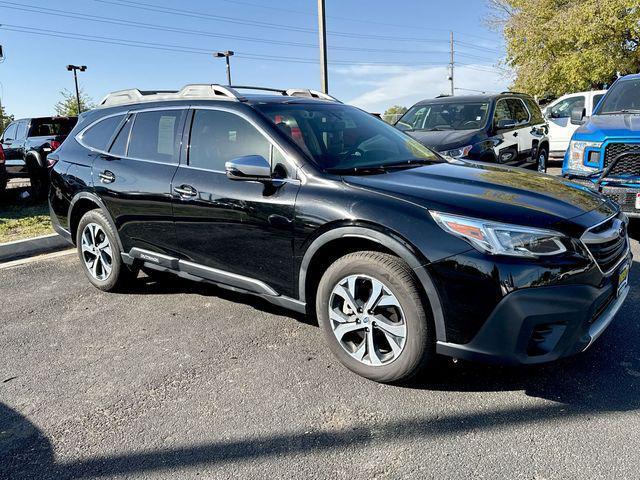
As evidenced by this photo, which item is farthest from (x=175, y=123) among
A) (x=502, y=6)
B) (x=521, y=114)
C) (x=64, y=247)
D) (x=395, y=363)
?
(x=502, y=6)

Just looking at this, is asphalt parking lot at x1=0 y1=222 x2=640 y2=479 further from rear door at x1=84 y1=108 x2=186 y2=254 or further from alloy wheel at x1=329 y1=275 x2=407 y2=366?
rear door at x1=84 y1=108 x2=186 y2=254

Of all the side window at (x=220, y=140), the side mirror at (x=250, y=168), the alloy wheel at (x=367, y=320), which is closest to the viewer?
the alloy wheel at (x=367, y=320)

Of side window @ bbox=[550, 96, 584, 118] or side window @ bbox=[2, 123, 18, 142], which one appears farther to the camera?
side window @ bbox=[550, 96, 584, 118]

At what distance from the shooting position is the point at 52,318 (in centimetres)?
417

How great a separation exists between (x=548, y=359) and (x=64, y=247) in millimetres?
6063

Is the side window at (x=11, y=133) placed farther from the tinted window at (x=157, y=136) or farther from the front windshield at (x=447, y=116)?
the tinted window at (x=157, y=136)

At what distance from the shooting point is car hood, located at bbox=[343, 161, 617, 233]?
2660 millimetres

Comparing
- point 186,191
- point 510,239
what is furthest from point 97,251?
point 510,239

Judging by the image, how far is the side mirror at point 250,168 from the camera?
10.3 feet

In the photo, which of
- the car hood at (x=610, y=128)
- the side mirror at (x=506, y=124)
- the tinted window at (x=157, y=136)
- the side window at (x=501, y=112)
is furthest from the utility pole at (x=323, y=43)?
the tinted window at (x=157, y=136)

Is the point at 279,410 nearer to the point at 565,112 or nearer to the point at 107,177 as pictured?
the point at 107,177

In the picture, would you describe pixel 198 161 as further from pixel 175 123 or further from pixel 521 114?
pixel 521 114

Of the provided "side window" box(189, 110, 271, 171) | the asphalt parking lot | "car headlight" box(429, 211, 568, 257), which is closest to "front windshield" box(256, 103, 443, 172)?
"side window" box(189, 110, 271, 171)

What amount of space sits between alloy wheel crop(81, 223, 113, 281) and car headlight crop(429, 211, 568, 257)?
325 centimetres
